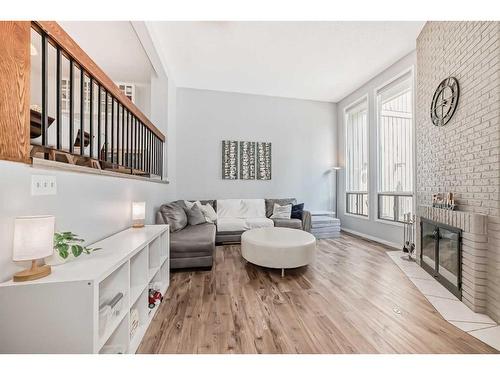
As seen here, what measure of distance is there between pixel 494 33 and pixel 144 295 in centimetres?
374

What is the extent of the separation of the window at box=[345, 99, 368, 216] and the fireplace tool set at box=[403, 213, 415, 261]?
1.19 metres

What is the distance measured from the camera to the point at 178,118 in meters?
4.86

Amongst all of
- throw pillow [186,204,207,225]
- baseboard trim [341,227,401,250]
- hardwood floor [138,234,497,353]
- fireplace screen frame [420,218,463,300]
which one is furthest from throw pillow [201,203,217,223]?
fireplace screen frame [420,218,463,300]

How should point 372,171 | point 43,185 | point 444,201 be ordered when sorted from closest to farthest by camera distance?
point 43,185 → point 444,201 → point 372,171

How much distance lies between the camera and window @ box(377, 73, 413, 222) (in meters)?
3.78

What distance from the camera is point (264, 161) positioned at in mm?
5246

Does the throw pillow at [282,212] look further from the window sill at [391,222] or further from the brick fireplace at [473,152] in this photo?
the brick fireplace at [473,152]

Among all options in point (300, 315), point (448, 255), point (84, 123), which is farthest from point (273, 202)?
point (84, 123)

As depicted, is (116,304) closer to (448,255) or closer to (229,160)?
(448,255)

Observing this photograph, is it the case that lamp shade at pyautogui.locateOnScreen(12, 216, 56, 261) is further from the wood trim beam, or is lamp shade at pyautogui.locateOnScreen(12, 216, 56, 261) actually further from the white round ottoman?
the white round ottoman

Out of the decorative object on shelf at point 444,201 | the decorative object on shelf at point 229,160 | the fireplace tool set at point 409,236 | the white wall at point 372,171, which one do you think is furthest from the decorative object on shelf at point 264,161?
the decorative object on shelf at point 444,201

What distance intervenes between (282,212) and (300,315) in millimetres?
2848
